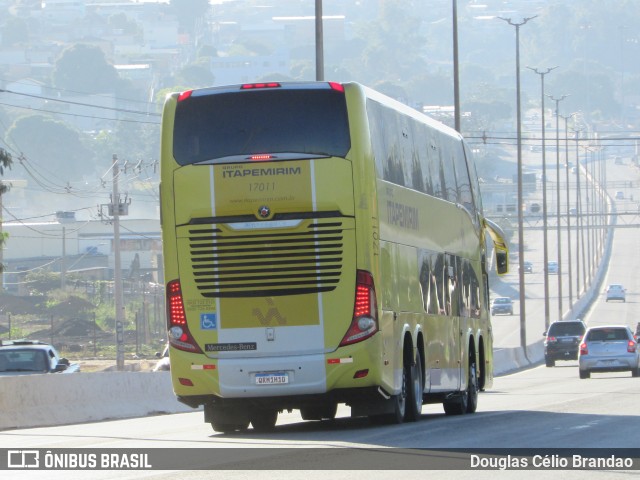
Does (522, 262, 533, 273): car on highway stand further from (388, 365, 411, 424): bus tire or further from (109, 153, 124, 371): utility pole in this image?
(388, 365, 411, 424): bus tire

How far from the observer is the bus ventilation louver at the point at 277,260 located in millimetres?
17984

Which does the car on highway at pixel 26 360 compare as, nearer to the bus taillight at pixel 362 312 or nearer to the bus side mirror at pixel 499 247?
the bus side mirror at pixel 499 247

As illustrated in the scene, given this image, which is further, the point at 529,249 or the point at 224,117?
the point at 529,249

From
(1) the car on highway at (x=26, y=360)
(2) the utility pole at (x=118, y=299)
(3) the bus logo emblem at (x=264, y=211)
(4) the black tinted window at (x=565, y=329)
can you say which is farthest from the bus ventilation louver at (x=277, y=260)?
(4) the black tinted window at (x=565, y=329)

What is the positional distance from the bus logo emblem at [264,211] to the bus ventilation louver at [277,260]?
0.58 ft

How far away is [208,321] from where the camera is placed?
59.8 ft

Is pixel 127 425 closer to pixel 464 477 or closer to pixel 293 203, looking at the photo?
pixel 293 203

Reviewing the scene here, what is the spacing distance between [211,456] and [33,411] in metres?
10.2

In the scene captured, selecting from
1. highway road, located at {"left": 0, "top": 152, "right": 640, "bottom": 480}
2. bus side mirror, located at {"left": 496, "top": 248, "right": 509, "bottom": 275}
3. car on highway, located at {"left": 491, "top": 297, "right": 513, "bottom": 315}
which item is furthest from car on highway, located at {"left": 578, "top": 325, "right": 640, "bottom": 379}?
car on highway, located at {"left": 491, "top": 297, "right": 513, "bottom": 315}

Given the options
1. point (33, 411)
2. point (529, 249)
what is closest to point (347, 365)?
point (33, 411)

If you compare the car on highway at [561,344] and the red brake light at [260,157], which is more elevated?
the red brake light at [260,157]

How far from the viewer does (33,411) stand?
25000mm

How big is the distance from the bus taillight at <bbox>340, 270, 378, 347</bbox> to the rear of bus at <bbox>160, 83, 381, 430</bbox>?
11 mm

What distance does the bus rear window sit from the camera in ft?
59.6
